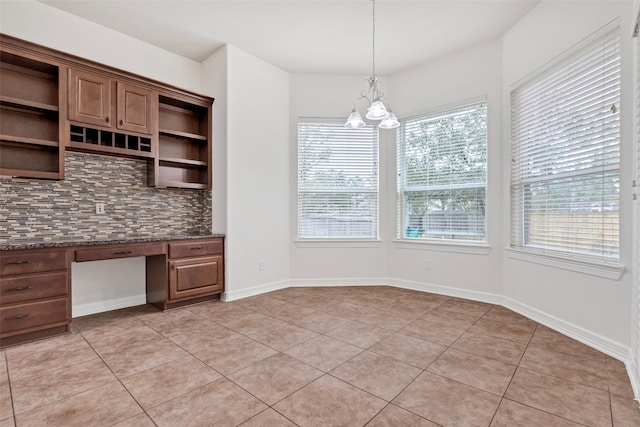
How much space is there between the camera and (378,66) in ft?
13.7

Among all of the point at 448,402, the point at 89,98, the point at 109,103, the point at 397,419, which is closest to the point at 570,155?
the point at 448,402

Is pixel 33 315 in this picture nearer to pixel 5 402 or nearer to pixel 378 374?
pixel 5 402

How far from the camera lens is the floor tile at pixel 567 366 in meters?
1.97

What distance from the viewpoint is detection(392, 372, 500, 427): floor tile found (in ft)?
→ 5.23

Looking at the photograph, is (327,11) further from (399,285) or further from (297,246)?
(399,285)

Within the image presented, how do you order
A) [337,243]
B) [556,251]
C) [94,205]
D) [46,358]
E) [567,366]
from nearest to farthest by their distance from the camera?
1. [567,366]
2. [46,358]
3. [556,251]
4. [94,205]
5. [337,243]

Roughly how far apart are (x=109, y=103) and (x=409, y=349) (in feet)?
11.5

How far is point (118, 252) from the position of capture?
294cm

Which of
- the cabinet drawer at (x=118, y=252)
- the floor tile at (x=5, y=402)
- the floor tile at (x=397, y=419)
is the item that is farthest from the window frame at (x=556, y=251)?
the floor tile at (x=5, y=402)

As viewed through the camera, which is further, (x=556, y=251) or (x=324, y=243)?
(x=324, y=243)

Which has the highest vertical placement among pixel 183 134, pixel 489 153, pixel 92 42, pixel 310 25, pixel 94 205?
pixel 310 25

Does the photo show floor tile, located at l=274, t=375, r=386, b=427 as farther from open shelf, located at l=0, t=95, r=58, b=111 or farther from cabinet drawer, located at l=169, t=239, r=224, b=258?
open shelf, located at l=0, t=95, r=58, b=111

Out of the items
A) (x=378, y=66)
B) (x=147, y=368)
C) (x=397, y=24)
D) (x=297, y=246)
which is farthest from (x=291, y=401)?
(x=378, y=66)

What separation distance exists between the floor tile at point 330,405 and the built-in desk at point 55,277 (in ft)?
6.90
